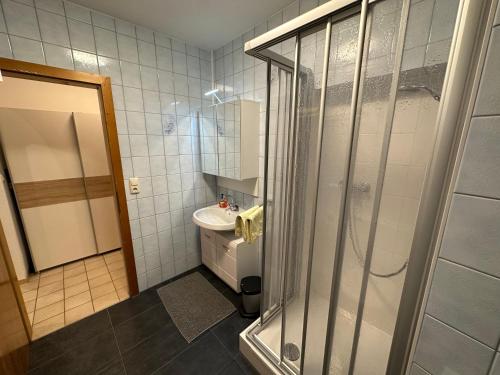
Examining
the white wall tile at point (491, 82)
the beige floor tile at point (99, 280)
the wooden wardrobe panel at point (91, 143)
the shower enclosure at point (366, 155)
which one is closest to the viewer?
the white wall tile at point (491, 82)

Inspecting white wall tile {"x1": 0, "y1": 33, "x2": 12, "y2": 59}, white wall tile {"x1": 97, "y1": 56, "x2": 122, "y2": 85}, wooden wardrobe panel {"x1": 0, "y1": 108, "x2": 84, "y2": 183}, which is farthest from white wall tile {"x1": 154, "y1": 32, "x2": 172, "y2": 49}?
wooden wardrobe panel {"x1": 0, "y1": 108, "x2": 84, "y2": 183}

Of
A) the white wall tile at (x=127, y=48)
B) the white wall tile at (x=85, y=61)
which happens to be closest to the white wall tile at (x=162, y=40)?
the white wall tile at (x=127, y=48)

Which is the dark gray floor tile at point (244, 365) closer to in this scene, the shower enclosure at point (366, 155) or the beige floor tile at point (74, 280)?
the shower enclosure at point (366, 155)

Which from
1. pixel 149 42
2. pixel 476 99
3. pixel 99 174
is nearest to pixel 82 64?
pixel 149 42

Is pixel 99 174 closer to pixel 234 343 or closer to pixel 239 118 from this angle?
pixel 239 118

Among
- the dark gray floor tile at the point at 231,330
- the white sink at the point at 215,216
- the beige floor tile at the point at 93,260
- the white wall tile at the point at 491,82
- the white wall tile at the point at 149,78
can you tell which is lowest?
the beige floor tile at the point at 93,260

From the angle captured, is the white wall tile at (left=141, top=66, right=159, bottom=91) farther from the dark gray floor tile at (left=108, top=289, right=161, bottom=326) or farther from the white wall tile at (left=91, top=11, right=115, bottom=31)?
the dark gray floor tile at (left=108, top=289, right=161, bottom=326)

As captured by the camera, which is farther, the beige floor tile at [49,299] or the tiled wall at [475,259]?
the beige floor tile at [49,299]

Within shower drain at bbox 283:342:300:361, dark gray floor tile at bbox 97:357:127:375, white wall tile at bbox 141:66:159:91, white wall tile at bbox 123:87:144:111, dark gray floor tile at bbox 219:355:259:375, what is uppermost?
white wall tile at bbox 141:66:159:91

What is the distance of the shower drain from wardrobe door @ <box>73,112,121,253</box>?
7.13ft

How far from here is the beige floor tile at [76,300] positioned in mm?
1909

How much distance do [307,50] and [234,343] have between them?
1.90 m

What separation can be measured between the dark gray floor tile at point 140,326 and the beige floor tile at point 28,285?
1292 millimetres

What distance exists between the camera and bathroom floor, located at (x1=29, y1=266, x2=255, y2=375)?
4.50 feet
